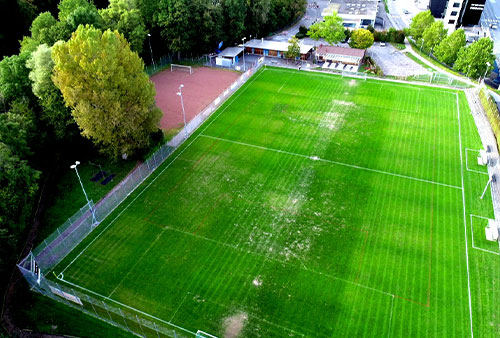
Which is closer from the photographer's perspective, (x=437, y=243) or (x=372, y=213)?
(x=437, y=243)

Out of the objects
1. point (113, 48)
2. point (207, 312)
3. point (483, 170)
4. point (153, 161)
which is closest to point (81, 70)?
point (113, 48)

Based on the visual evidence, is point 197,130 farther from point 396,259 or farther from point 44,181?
point 396,259

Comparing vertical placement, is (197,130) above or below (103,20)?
below

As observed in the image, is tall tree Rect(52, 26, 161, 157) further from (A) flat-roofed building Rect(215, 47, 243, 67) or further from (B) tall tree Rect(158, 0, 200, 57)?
(A) flat-roofed building Rect(215, 47, 243, 67)

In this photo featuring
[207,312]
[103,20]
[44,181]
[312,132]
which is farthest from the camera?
[103,20]

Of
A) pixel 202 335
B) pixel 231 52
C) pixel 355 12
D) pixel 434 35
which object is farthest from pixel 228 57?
pixel 202 335

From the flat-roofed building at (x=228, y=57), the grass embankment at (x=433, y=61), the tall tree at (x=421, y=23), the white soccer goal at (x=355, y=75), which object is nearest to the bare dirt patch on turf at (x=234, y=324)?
the white soccer goal at (x=355, y=75)

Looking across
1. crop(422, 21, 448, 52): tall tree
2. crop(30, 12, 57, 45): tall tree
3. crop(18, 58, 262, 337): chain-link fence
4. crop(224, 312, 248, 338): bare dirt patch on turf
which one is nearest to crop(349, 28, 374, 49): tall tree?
crop(422, 21, 448, 52): tall tree
